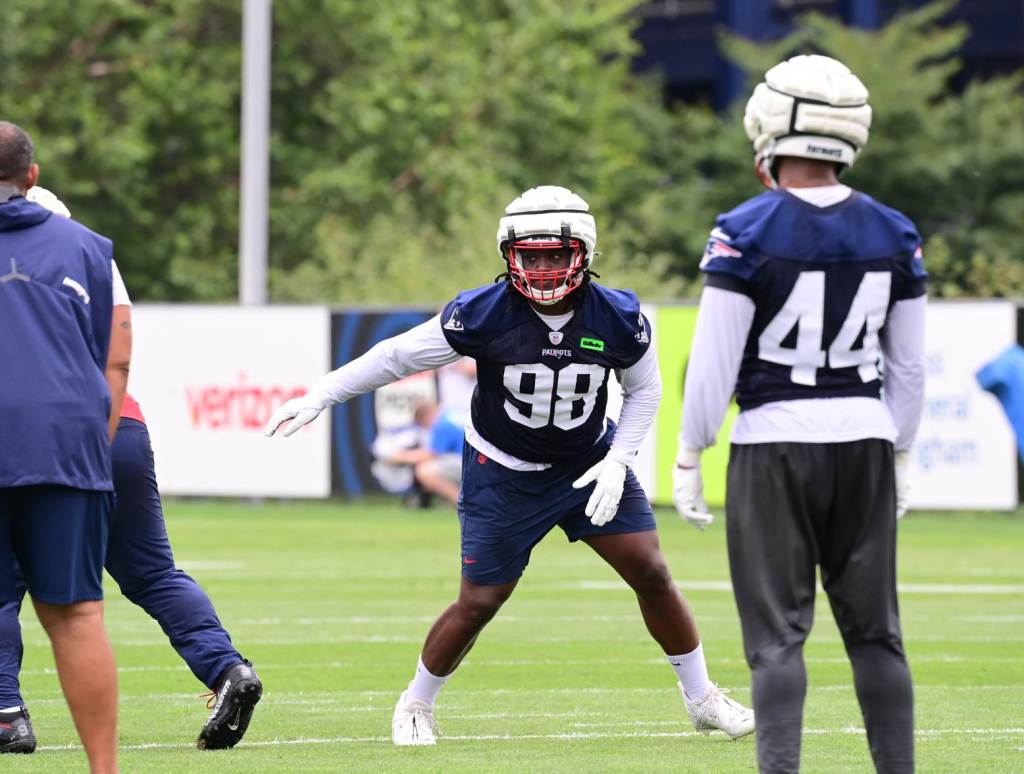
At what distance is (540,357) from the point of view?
7.46 metres

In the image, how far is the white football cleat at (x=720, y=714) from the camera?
7883 millimetres

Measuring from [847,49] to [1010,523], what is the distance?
55.9ft

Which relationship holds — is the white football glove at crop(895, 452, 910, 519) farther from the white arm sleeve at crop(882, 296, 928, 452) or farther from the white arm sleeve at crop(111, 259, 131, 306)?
the white arm sleeve at crop(111, 259, 131, 306)

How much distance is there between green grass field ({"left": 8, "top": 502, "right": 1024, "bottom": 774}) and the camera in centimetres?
747

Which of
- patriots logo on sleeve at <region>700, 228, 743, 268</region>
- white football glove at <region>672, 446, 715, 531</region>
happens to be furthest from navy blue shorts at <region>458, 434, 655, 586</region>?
patriots logo on sleeve at <region>700, 228, 743, 268</region>

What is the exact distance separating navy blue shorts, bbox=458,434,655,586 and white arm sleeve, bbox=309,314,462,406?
1.56 feet

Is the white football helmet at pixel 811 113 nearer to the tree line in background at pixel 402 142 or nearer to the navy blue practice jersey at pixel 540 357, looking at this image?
the navy blue practice jersey at pixel 540 357

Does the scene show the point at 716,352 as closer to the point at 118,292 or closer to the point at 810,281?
the point at 810,281

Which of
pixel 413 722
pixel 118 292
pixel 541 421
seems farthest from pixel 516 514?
pixel 118 292

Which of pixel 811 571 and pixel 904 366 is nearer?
pixel 811 571

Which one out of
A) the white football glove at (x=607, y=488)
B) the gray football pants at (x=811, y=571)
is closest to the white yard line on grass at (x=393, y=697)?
the white football glove at (x=607, y=488)

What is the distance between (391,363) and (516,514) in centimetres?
72

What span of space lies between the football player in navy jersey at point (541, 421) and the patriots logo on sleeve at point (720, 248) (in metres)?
1.84

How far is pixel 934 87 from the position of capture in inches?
1416
